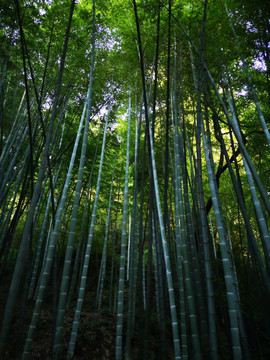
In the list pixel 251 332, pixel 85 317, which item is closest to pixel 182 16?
pixel 251 332

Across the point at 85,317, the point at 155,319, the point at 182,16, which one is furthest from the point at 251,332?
the point at 182,16

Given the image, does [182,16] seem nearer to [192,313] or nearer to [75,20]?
[75,20]

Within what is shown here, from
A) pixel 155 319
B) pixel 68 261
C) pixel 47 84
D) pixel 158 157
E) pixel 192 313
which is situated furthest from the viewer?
pixel 158 157

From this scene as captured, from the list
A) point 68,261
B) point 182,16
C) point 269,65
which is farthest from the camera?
point 182,16

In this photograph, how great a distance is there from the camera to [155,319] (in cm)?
397

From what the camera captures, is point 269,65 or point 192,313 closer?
point 192,313

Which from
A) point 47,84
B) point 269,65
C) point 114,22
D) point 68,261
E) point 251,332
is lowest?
point 251,332

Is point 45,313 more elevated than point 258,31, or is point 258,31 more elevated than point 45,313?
point 258,31

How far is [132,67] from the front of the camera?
3676 mm

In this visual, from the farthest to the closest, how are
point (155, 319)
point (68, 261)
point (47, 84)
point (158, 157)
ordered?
point (158, 157) → point (155, 319) → point (47, 84) → point (68, 261)

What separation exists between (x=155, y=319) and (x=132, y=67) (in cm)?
445

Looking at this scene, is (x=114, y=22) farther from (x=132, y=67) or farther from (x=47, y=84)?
(x=47, y=84)

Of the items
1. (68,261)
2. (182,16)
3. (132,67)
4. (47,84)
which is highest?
(182,16)

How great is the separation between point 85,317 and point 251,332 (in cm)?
284
